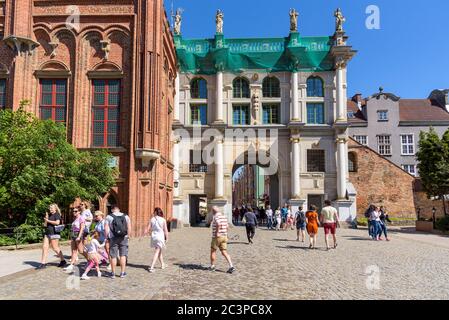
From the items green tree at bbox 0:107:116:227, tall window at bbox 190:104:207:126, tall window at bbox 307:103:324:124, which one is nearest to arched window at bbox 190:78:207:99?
tall window at bbox 190:104:207:126

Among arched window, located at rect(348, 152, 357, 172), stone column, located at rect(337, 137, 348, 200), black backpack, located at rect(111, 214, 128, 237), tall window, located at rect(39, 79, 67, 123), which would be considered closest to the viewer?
black backpack, located at rect(111, 214, 128, 237)

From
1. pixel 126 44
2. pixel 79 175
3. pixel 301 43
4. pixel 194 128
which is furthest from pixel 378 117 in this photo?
pixel 79 175

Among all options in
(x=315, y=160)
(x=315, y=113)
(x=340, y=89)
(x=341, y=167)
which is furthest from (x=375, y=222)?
(x=340, y=89)

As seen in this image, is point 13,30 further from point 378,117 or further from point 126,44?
point 378,117

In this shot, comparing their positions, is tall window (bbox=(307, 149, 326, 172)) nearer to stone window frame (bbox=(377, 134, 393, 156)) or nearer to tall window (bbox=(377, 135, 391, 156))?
stone window frame (bbox=(377, 134, 393, 156))

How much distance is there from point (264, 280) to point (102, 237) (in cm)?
451

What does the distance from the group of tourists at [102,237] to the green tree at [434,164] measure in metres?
21.0

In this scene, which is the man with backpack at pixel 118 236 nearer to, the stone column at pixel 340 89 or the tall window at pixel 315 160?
the tall window at pixel 315 160

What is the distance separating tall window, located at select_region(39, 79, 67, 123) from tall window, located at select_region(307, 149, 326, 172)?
20065 millimetres

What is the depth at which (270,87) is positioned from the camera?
33.7 meters

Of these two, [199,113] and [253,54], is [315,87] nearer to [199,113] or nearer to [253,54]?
[253,54]

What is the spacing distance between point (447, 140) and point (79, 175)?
23244 millimetres

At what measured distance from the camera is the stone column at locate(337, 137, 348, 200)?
31.1 metres
